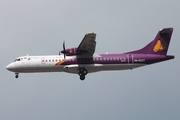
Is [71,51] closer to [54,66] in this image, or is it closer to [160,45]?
[54,66]

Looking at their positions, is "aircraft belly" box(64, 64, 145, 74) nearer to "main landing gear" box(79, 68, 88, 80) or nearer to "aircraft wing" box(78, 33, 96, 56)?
"main landing gear" box(79, 68, 88, 80)

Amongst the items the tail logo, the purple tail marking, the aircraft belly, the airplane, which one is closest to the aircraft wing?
the airplane

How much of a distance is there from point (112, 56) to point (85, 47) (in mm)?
3108

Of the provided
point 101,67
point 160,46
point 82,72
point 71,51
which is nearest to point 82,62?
point 82,72

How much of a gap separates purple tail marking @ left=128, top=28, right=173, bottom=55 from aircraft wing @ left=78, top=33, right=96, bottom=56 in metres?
4.95

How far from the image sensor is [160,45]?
122 ft

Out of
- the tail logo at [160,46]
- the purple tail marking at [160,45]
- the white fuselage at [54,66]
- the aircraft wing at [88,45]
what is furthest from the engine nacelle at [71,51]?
the tail logo at [160,46]

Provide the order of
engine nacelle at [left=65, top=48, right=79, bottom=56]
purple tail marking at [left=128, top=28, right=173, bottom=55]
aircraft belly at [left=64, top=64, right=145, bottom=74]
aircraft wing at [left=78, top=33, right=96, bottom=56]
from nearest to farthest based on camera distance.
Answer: aircraft wing at [left=78, top=33, right=96, bottom=56]
engine nacelle at [left=65, top=48, right=79, bottom=56]
aircraft belly at [left=64, top=64, right=145, bottom=74]
purple tail marking at [left=128, top=28, right=173, bottom=55]

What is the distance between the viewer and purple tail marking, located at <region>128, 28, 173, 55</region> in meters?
36.8

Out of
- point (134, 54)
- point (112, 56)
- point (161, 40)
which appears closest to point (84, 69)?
point (112, 56)

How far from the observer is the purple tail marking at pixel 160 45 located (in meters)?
36.8

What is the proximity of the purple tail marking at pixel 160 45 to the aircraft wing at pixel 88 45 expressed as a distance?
495 centimetres

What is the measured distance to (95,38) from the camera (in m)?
33.8

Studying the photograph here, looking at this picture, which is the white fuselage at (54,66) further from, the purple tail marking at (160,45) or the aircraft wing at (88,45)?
the purple tail marking at (160,45)
